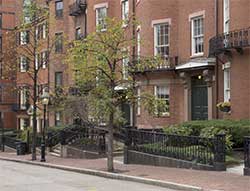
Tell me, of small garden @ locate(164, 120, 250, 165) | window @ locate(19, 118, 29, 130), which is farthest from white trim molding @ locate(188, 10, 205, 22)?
window @ locate(19, 118, 29, 130)

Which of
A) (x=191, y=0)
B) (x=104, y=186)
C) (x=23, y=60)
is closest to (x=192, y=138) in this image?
(x=104, y=186)

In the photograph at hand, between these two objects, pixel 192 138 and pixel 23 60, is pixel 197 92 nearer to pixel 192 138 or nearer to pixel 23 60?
pixel 192 138

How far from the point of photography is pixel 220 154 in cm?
1659

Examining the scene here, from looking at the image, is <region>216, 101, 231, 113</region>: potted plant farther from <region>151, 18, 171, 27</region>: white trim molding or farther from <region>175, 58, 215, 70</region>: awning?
<region>151, 18, 171, 27</region>: white trim molding

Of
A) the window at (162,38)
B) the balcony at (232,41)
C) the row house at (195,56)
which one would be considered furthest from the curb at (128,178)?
the window at (162,38)

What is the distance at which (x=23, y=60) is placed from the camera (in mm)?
31547

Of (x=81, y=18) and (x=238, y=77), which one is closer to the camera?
(x=238, y=77)

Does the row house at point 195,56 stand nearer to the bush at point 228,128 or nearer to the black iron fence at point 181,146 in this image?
the bush at point 228,128

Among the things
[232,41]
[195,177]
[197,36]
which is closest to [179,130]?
[232,41]

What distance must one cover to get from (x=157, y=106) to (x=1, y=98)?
146 feet


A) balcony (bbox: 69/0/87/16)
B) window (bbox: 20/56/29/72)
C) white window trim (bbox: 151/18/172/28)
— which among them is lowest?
window (bbox: 20/56/29/72)

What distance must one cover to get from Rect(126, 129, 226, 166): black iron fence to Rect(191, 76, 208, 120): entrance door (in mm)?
6002

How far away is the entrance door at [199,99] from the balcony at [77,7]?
600 inches

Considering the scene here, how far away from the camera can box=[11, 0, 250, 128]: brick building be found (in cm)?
2192
